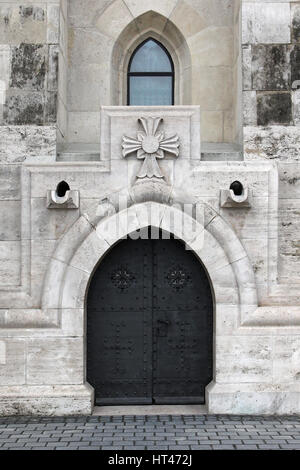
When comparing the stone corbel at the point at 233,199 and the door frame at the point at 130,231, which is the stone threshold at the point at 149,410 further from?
the stone corbel at the point at 233,199

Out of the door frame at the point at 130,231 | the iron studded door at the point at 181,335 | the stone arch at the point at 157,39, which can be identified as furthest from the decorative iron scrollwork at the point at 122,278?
the stone arch at the point at 157,39

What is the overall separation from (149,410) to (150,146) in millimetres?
3555

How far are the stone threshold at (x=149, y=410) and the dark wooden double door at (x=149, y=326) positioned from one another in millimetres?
90

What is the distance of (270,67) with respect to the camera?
327 inches

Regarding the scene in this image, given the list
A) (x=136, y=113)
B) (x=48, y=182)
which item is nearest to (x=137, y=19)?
(x=136, y=113)

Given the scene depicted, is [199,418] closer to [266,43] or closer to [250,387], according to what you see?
[250,387]

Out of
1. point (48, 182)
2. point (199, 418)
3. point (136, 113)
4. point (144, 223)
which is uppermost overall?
point (136, 113)

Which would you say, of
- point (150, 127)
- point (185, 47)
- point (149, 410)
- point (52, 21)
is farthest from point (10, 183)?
point (149, 410)

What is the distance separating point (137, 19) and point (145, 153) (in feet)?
7.89

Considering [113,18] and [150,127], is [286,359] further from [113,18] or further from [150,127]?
[113,18]

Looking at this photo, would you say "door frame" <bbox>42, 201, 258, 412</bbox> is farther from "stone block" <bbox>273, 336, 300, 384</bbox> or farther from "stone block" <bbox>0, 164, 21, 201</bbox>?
"stone block" <bbox>0, 164, 21, 201</bbox>

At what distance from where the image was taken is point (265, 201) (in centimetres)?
808

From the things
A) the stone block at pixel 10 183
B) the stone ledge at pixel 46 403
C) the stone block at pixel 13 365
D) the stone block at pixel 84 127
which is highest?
the stone block at pixel 84 127

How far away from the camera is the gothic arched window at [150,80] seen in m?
9.23
